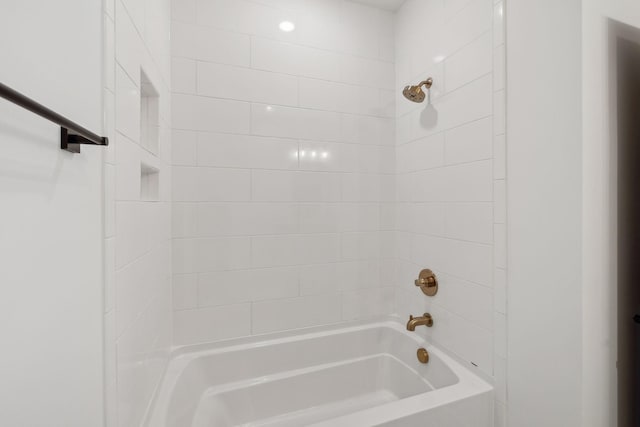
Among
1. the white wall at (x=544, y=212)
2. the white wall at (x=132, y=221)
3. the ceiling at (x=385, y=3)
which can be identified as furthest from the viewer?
the ceiling at (x=385, y=3)

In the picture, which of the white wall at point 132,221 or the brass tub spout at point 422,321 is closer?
the white wall at point 132,221

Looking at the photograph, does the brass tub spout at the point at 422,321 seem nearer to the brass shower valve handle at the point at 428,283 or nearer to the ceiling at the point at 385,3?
the brass shower valve handle at the point at 428,283

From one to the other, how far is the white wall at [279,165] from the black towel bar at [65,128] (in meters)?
0.89

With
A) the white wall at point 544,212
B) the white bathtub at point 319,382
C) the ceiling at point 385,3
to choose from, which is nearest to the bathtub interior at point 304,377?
the white bathtub at point 319,382

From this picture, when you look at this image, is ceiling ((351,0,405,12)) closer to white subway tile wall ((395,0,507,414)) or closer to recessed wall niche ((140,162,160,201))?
white subway tile wall ((395,0,507,414))

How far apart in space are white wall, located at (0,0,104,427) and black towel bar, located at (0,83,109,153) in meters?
0.01

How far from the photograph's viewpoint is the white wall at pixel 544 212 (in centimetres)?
88

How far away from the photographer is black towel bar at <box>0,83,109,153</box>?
353mm

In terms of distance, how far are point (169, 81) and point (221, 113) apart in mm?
272

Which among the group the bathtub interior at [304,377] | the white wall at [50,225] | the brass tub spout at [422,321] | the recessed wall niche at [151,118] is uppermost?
the recessed wall niche at [151,118]

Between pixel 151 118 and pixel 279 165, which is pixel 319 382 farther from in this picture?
pixel 151 118

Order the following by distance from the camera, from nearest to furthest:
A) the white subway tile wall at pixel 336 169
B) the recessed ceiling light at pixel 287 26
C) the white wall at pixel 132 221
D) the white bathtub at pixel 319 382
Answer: the white wall at pixel 132 221
the white bathtub at pixel 319 382
the white subway tile wall at pixel 336 169
the recessed ceiling light at pixel 287 26

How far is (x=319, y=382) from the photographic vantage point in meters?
1.59

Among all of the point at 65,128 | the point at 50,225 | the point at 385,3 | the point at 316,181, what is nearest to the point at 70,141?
the point at 65,128
